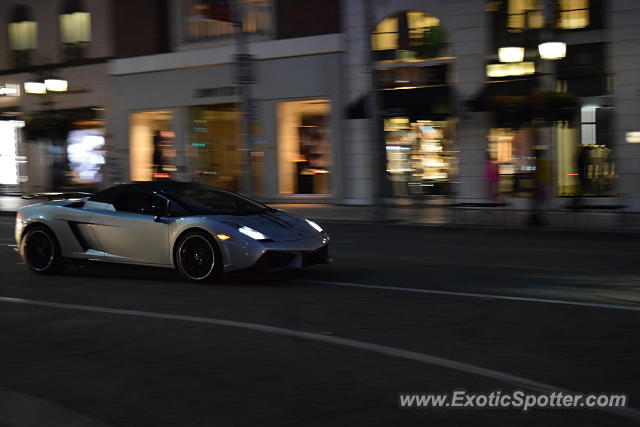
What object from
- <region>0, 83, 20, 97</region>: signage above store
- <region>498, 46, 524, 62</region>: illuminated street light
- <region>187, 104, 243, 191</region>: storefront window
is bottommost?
<region>187, 104, 243, 191</region>: storefront window

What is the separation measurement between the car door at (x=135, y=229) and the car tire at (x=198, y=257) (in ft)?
0.72

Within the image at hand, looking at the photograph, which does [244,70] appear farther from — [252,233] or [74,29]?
[74,29]

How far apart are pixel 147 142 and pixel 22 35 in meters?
8.11

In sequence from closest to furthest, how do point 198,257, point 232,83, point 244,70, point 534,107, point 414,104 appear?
point 198,257 < point 534,107 < point 244,70 < point 414,104 < point 232,83

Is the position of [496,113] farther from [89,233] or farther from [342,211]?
[89,233]

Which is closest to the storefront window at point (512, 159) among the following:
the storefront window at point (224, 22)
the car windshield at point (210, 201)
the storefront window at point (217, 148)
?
the storefront window at point (224, 22)

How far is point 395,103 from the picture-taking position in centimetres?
2838

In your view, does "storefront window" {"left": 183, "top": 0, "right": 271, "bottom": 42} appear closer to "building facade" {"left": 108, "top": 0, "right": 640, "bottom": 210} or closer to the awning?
"building facade" {"left": 108, "top": 0, "right": 640, "bottom": 210}

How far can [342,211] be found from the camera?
2619cm

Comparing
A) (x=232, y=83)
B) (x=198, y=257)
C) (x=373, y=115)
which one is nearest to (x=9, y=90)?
(x=232, y=83)

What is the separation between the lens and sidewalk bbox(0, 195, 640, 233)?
19391 millimetres

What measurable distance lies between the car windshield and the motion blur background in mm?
10654

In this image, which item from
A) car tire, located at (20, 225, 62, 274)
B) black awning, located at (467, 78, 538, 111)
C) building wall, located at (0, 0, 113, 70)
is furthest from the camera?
building wall, located at (0, 0, 113, 70)

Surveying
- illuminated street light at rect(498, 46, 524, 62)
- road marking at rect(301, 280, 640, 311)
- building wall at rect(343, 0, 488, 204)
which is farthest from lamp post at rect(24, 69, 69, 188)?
road marking at rect(301, 280, 640, 311)
